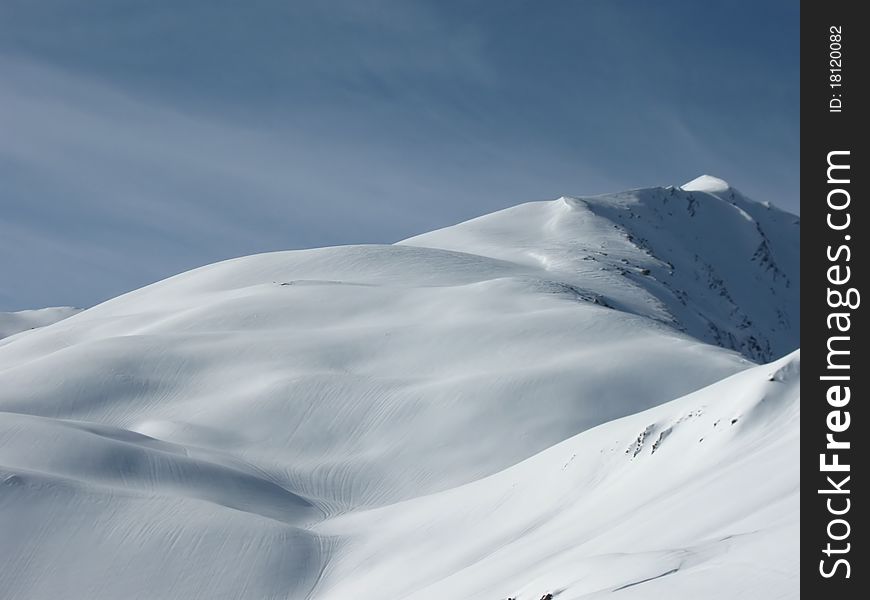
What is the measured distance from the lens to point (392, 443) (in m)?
33.7

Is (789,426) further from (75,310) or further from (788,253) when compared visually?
(75,310)

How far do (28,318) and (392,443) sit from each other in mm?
142746

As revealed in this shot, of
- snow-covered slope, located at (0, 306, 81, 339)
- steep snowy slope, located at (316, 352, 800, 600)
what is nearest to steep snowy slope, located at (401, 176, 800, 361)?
steep snowy slope, located at (316, 352, 800, 600)

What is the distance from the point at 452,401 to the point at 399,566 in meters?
14.8

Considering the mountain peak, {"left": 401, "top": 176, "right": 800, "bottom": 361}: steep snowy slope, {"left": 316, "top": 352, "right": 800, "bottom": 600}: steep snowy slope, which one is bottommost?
{"left": 316, "top": 352, "right": 800, "bottom": 600}: steep snowy slope

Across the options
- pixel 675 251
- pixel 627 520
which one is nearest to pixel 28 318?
pixel 675 251

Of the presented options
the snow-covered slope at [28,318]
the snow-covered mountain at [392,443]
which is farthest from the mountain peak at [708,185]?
the snow-covered slope at [28,318]

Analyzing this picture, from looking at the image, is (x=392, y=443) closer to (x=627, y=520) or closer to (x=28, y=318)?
(x=627, y=520)

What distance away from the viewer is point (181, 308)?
55.6 m

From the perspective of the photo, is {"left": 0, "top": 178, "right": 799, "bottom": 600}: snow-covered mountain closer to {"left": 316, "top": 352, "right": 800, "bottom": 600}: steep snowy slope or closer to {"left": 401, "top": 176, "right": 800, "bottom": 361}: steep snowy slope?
{"left": 316, "top": 352, "right": 800, "bottom": 600}: steep snowy slope
